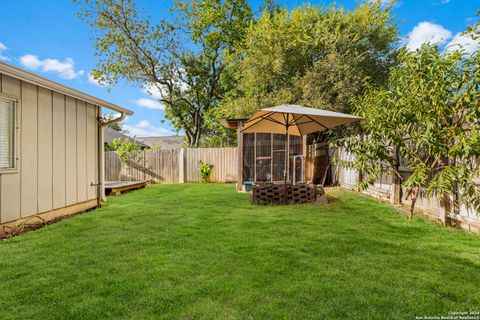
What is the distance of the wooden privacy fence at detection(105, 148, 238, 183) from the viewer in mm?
12977

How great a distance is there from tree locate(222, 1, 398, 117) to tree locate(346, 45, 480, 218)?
5.93m

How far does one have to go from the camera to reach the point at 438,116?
162 inches

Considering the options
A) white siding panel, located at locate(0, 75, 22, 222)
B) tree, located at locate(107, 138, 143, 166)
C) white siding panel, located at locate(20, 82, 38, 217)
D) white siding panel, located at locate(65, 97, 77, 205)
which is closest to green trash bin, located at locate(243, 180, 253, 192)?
white siding panel, located at locate(65, 97, 77, 205)

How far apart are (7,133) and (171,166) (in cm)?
909

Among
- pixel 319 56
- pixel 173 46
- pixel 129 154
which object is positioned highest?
pixel 173 46

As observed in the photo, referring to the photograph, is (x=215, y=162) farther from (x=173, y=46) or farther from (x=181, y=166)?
(x=173, y=46)

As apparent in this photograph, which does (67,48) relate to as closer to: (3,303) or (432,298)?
(3,303)

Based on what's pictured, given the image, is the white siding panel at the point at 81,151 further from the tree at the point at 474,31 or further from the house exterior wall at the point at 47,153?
the tree at the point at 474,31

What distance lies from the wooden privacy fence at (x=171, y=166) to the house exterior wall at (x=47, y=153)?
6755 mm

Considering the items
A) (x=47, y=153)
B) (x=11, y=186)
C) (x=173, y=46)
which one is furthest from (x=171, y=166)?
(x=173, y=46)

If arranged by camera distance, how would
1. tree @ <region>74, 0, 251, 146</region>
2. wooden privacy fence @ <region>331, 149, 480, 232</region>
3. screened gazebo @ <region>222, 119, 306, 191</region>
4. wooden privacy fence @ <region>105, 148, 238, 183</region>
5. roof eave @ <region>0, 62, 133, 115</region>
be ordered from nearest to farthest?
roof eave @ <region>0, 62, 133, 115</region>, wooden privacy fence @ <region>331, 149, 480, 232</region>, screened gazebo @ <region>222, 119, 306, 191</region>, wooden privacy fence @ <region>105, 148, 238, 183</region>, tree @ <region>74, 0, 251, 146</region>

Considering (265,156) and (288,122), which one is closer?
(288,122)

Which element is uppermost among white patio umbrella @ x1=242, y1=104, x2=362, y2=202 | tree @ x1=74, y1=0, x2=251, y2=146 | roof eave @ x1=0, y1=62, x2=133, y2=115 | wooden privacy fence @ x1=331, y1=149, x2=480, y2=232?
tree @ x1=74, y1=0, x2=251, y2=146

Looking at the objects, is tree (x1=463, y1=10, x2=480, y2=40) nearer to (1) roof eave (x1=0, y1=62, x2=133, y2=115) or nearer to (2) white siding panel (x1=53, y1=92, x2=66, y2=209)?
(1) roof eave (x1=0, y1=62, x2=133, y2=115)
